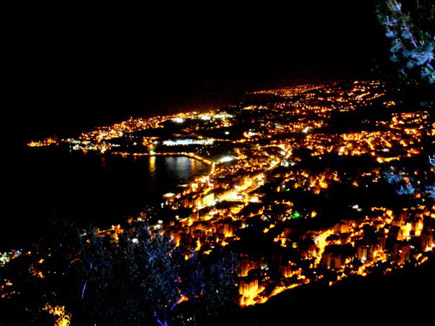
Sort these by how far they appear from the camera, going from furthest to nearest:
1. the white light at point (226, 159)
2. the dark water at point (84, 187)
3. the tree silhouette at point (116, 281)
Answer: the white light at point (226, 159) < the dark water at point (84, 187) < the tree silhouette at point (116, 281)

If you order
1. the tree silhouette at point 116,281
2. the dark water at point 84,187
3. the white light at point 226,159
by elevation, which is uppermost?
the tree silhouette at point 116,281

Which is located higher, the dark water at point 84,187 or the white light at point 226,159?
the white light at point 226,159

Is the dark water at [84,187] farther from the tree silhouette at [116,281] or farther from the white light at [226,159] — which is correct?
the tree silhouette at [116,281]

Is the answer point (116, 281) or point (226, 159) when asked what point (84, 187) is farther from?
point (116, 281)

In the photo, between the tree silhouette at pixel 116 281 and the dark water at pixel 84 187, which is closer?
the tree silhouette at pixel 116 281

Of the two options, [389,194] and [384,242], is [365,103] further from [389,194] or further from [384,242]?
[384,242]

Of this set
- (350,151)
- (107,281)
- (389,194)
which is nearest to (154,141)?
(350,151)

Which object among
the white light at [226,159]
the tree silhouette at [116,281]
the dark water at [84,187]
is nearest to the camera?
the tree silhouette at [116,281]

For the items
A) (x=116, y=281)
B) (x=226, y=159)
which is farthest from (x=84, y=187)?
(x=116, y=281)

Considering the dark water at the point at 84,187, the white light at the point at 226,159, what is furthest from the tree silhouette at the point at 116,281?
the white light at the point at 226,159
